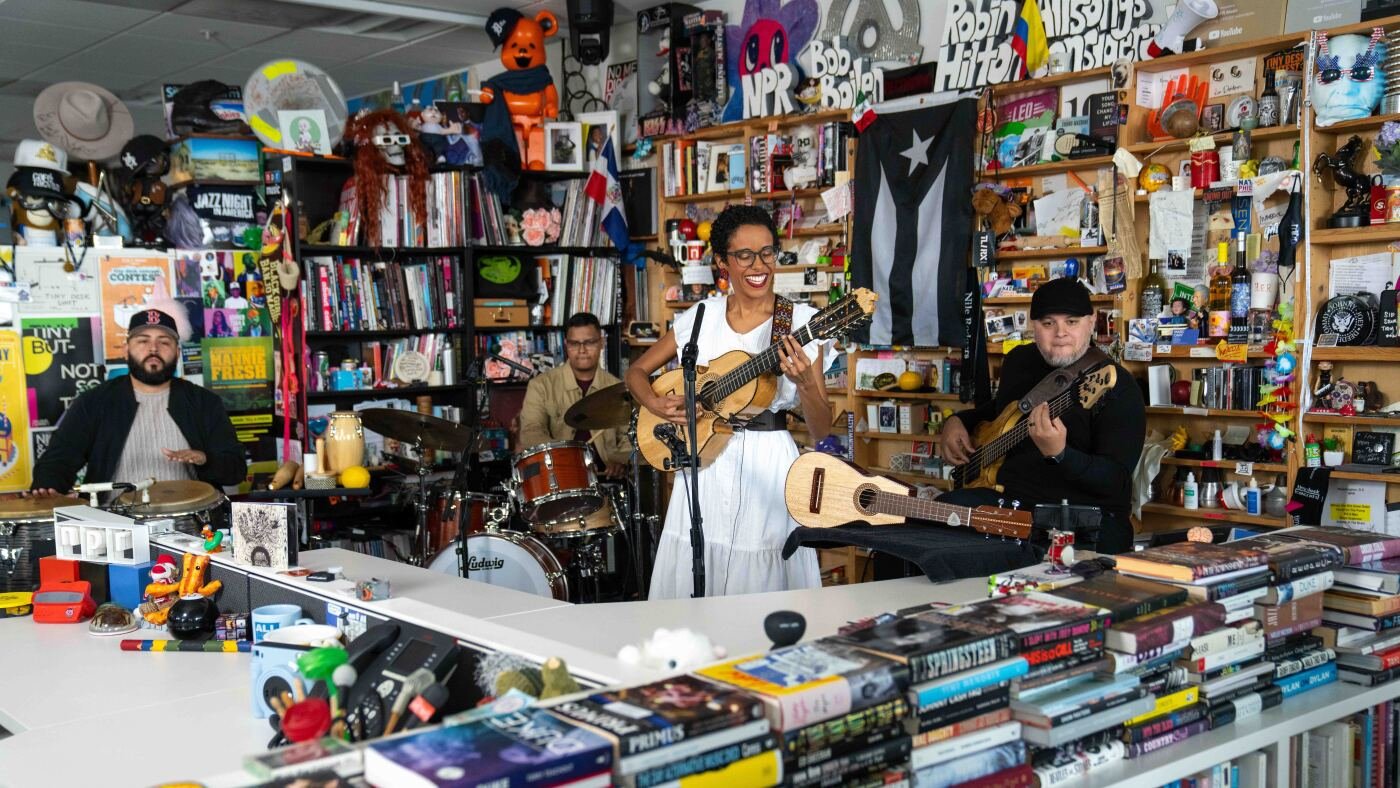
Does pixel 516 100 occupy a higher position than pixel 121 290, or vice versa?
pixel 516 100

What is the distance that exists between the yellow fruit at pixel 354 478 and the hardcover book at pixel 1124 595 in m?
3.63

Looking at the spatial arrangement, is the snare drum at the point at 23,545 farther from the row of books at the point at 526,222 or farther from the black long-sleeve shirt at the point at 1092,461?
the row of books at the point at 526,222

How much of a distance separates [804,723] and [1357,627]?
1447mm

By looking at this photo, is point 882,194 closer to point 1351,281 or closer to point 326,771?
point 1351,281

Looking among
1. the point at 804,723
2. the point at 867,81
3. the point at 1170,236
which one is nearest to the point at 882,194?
the point at 867,81

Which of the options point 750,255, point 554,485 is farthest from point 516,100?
point 750,255

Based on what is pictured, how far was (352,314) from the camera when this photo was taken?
19.9 ft

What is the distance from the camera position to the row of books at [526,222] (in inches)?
253

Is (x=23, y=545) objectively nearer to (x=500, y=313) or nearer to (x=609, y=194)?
(x=500, y=313)

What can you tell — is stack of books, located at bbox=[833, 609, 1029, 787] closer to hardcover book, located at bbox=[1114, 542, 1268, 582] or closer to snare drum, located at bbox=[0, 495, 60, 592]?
hardcover book, located at bbox=[1114, 542, 1268, 582]

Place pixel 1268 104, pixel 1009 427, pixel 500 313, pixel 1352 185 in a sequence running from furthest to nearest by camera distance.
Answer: pixel 500 313 < pixel 1268 104 < pixel 1352 185 < pixel 1009 427

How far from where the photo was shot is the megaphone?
14.2 ft

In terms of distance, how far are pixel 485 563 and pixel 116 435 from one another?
1.64 metres

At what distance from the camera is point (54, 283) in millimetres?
5309
